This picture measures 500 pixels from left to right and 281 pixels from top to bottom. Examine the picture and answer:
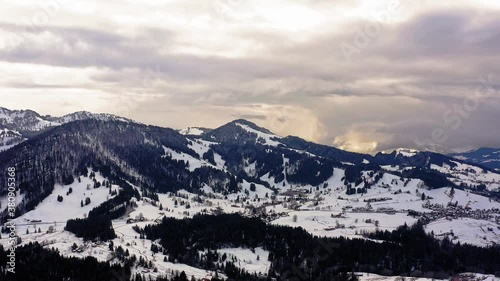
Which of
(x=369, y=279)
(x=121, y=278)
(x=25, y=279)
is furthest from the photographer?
(x=369, y=279)

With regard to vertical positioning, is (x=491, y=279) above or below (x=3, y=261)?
below

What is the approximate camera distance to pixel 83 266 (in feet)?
638

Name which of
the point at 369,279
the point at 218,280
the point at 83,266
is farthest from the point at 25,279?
the point at 369,279

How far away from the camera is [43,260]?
199 metres

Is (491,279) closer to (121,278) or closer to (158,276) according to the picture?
(158,276)

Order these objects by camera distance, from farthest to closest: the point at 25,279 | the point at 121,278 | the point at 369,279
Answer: the point at 369,279 < the point at 121,278 < the point at 25,279

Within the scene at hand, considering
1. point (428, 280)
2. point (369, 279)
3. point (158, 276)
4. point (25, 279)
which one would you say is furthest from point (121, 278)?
point (428, 280)

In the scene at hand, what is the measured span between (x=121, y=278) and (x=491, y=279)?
156296 millimetres

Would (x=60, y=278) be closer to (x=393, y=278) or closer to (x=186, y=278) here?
(x=186, y=278)

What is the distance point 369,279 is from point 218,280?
214 ft

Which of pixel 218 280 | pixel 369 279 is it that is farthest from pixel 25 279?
pixel 369 279

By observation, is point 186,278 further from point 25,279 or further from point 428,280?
point 428,280

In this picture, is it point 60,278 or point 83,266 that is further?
point 83,266

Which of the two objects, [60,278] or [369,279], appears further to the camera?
[369,279]
